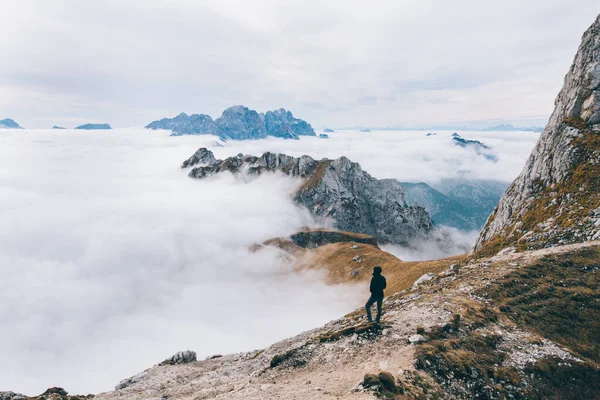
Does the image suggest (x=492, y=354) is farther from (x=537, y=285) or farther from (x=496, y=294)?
(x=537, y=285)

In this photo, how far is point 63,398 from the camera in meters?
34.8

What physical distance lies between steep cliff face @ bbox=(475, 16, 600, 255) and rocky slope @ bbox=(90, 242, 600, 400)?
58.4 ft

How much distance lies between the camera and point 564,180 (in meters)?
66.9

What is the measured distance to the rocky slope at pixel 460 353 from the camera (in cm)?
2103

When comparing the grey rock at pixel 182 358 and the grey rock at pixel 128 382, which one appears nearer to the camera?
the grey rock at pixel 128 382

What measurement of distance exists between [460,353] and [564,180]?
65253 mm

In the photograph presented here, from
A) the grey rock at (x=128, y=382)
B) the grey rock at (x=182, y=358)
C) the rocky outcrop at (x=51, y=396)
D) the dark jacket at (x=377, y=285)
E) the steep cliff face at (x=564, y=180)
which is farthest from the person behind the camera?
the steep cliff face at (x=564, y=180)

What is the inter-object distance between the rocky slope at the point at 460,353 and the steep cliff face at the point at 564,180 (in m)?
17.8

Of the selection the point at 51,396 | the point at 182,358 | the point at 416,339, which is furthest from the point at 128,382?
the point at 416,339

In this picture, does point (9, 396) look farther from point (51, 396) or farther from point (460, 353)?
point (460, 353)

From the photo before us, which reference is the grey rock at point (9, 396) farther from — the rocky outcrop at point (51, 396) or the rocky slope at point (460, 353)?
the rocky slope at point (460, 353)

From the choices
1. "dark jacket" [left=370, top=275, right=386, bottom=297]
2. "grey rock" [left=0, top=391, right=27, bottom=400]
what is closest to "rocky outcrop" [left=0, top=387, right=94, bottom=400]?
"grey rock" [left=0, top=391, right=27, bottom=400]

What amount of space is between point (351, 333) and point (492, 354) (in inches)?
451

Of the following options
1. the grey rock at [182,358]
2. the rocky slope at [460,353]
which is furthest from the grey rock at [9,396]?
the grey rock at [182,358]
